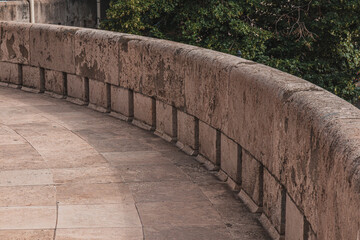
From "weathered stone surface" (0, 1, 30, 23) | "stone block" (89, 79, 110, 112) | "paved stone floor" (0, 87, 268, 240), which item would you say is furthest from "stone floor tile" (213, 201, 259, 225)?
"weathered stone surface" (0, 1, 30, 23)

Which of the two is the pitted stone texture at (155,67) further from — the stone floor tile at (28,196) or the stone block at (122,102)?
the stone floor tile at (28,196)

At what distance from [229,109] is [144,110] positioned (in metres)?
2.35

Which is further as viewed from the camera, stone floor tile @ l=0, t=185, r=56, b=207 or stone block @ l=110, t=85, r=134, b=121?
stone block @ l=110, t=85, r=134, b=121

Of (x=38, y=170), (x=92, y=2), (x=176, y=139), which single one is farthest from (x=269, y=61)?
(x=38, y=170)

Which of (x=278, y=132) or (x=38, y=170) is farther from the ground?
(x=278, y=132)

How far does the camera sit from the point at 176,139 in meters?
7.61

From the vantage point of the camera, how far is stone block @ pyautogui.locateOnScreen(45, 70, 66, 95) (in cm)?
1016

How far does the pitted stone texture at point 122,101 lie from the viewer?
8.65m

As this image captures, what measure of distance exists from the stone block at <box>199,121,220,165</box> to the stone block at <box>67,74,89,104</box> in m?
2.99

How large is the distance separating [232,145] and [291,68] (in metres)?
16.3

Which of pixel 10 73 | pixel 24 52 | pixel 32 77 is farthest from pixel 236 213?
pixel 10 73

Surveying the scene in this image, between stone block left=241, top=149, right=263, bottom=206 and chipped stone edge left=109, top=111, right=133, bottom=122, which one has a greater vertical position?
stone block left=241, top=149, right=263, bottom=206

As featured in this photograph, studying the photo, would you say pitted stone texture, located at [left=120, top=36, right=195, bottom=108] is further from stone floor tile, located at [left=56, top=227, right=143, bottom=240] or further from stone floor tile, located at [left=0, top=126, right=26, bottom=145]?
stone floor tile, located at [left=56, top=227, right=143, bottom=240]

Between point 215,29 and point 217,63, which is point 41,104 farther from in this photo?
point 215,29
